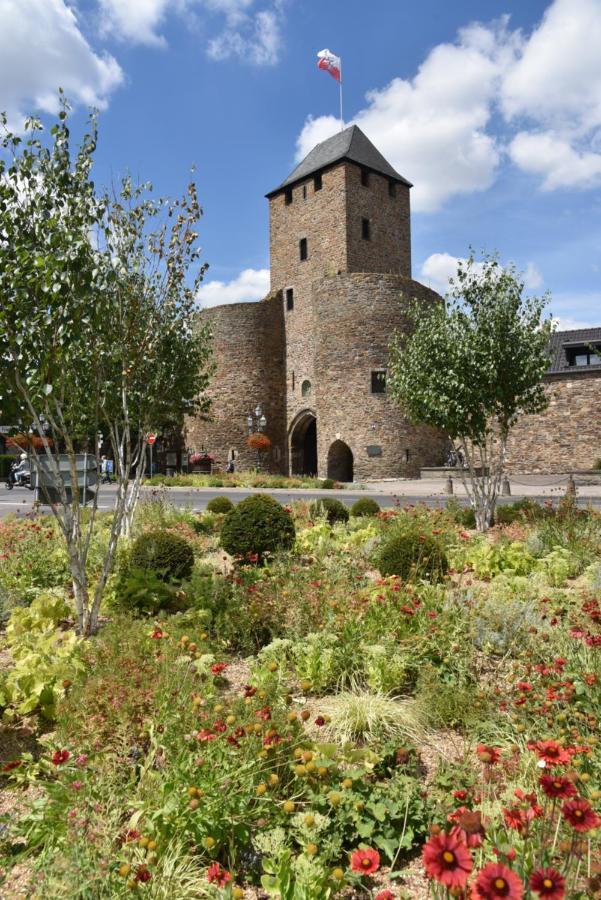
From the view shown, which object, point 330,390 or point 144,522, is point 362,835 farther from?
point 330,390

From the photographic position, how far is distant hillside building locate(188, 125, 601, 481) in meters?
28.6

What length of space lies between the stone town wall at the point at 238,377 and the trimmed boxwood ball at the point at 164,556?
1019 inches

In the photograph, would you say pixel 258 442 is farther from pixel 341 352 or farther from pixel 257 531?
pixel 257 531

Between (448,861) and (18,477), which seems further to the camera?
(18,477)

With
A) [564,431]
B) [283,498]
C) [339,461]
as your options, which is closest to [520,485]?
[564,431]

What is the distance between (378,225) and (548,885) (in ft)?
112

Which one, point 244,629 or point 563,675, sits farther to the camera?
Result: point 244,629

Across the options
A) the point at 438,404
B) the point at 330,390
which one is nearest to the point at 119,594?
the point at 438,404

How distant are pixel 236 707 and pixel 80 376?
383cm

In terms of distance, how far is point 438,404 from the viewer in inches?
431

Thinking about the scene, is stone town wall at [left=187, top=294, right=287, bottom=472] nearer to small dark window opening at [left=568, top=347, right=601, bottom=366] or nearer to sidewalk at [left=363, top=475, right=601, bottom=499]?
sidewalk at [left=363, top=475, right=601, bottom=499]

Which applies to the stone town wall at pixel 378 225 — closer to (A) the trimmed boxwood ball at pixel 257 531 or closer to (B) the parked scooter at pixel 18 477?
(B) the parked scooter at pixel 18 477

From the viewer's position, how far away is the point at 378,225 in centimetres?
3306

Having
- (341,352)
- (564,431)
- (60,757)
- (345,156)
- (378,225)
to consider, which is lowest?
(60,757)
